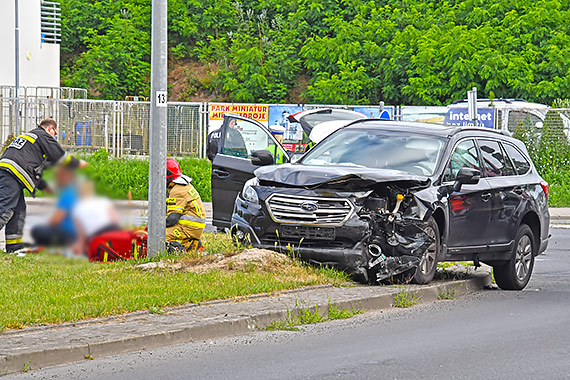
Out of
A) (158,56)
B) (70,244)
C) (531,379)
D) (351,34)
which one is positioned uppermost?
(351,34)

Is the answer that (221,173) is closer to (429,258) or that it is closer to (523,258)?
(523,258)

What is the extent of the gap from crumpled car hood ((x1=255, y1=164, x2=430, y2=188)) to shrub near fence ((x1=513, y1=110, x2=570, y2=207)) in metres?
17.7

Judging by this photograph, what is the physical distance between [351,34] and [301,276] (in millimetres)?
33159

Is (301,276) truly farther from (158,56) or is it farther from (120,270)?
(158,56)

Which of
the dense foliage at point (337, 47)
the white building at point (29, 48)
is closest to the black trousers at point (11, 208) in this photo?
the dense foliage at point (337, 47)

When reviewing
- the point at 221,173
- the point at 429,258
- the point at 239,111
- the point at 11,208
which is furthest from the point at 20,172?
the point at 239,111

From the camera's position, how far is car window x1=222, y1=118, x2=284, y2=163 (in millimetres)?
15172

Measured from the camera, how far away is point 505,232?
38.1 ft

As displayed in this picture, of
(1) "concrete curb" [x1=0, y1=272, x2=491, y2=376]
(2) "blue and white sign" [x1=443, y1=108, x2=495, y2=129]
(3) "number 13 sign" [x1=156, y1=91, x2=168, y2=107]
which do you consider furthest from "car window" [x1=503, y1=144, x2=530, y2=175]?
(2) "blue and white sign" [x1=443, y1=108, x2=495, y2=129]

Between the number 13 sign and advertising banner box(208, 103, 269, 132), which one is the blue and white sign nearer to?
advertising banner box(208, 103, 269, 132)

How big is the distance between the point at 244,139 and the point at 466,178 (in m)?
5.42

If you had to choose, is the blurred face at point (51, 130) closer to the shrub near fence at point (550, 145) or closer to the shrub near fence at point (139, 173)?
the shrub near fence at point (139, 173)

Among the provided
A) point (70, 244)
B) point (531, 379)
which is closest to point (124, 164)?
point (70, 244)

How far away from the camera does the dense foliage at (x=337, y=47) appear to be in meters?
37.7
